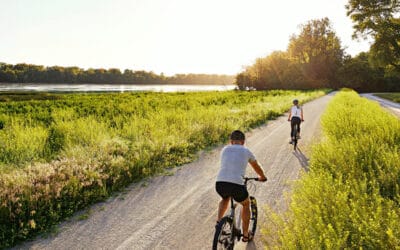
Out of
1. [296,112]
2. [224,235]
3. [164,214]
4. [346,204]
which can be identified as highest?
[296,112]

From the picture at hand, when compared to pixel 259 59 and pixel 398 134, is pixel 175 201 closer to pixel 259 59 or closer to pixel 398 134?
pixel 398 134

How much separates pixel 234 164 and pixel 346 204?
1.52m

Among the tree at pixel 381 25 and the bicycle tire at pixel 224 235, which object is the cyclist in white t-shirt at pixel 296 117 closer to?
the bicycle tire at pixel 224 235

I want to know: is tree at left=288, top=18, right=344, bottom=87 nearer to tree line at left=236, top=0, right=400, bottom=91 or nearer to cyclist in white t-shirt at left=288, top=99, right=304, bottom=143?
tree line at left=236, top=0, right=400, bottom=91

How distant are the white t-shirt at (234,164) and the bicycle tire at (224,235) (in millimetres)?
520

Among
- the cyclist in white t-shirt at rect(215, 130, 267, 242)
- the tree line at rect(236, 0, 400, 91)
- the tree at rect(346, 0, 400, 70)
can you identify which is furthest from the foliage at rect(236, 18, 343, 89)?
the cyclist in white t-shirt at rect(215, 130, 267, 242)

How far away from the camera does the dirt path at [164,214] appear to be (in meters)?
4.76

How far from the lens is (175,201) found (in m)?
6.43

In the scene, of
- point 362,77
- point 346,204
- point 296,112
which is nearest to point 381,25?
point 296,112

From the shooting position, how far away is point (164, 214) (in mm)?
5766

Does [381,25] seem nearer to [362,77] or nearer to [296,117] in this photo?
[296,117]

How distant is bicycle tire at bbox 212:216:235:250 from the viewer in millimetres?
3902

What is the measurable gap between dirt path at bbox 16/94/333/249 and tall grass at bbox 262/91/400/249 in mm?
925

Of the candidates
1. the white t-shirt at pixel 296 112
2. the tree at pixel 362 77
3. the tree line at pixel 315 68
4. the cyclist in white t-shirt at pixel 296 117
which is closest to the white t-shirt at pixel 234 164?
the cyclist in white t-shirt at pixel 296 117
